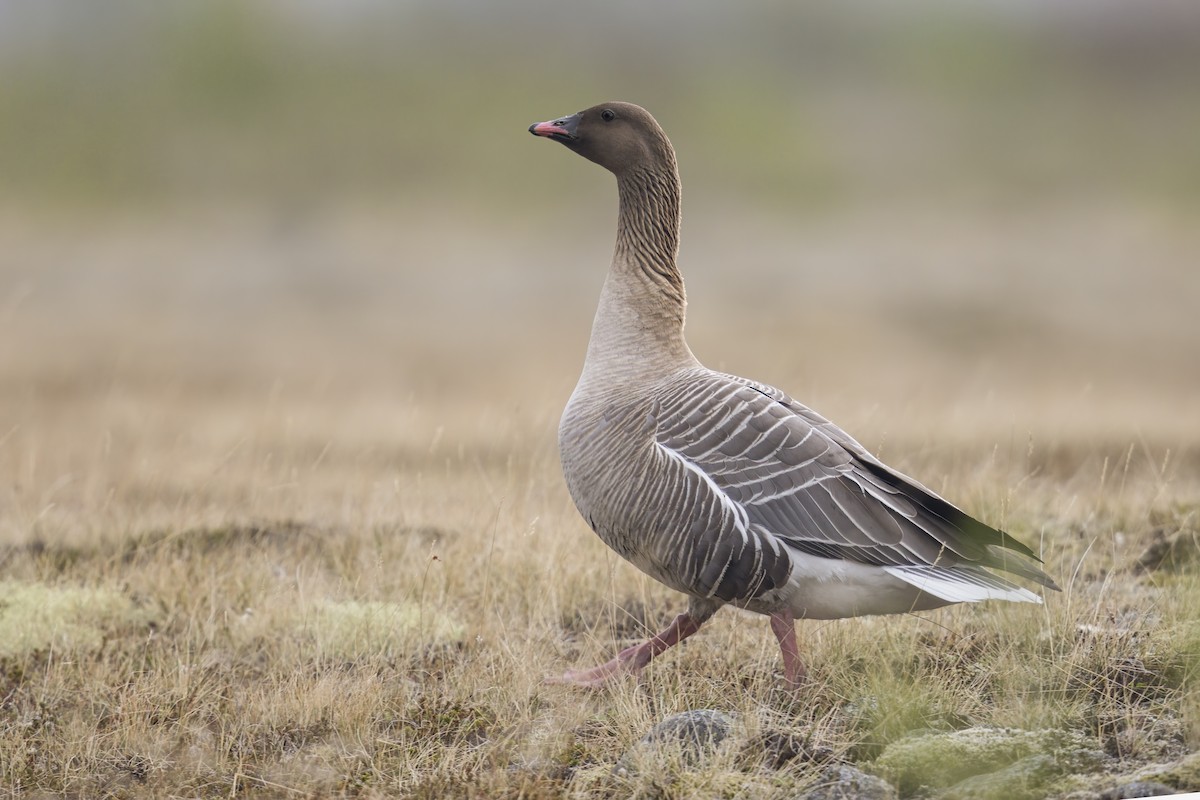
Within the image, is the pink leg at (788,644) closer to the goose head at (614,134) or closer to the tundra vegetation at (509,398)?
the tundra vegetation at (509,398)

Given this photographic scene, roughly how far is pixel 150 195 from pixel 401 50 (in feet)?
18.6

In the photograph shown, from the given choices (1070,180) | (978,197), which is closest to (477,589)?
(1070,180)

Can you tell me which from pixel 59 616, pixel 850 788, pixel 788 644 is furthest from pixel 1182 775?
pixel 59 616

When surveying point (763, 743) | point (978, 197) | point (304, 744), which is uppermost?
point (978, 197)

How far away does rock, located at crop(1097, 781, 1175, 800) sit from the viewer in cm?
278

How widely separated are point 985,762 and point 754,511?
88 centimetres

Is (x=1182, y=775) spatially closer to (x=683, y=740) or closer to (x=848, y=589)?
(x=848, y=589)

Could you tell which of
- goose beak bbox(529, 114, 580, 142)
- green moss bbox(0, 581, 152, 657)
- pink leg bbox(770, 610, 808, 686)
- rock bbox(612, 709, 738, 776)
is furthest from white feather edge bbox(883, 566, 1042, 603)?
green moss bbox(0, 581, 152, 657)

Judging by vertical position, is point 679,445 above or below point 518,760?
above

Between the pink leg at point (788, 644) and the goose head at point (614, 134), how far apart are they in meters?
1.59

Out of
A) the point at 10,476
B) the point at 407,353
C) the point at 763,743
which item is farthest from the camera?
the point at 407,353

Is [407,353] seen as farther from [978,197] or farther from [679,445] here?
[679,445]

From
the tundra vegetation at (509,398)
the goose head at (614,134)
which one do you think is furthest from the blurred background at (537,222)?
the goose head at (614,134)

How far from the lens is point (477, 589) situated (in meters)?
Result: 4.26
